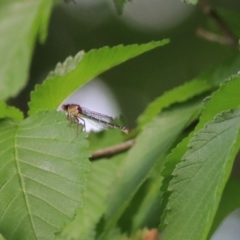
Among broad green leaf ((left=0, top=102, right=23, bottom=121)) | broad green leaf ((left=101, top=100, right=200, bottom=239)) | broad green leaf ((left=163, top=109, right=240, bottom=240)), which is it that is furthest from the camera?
broad green leaf ((left=101, top=100, right=200, bottom=239))

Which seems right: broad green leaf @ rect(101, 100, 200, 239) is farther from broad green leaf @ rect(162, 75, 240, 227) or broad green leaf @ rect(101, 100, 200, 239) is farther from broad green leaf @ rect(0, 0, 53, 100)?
broad green leaf @ rect(0, 0, 53, 100)

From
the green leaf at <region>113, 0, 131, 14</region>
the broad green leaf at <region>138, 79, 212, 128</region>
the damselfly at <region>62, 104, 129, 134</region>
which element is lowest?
the broad green leaf at <region>138, 79, 212, 128</region>

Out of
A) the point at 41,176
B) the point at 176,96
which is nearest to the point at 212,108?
the point at 41,176

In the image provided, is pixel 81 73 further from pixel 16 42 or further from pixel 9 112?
pixel 16 42

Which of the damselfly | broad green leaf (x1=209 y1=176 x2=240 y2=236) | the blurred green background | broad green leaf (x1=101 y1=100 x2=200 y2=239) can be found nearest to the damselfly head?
the damselfly

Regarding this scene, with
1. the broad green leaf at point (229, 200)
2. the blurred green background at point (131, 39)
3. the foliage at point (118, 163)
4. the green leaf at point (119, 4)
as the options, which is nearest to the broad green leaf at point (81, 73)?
the foliage at point (118, 163)

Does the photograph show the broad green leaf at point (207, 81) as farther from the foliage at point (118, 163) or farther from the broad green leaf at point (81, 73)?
the broad green leaf at point (81, 73)

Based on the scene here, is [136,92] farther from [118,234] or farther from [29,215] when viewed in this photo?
[29,215]
